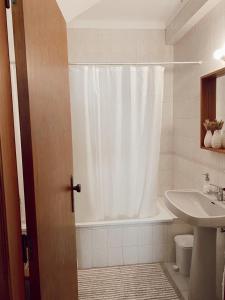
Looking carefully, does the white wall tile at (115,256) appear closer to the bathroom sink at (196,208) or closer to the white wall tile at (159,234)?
the white wall tile at (159,234)

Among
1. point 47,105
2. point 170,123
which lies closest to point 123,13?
point 170,123

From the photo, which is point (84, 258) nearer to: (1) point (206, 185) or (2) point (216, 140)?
(1) point (206, 185)

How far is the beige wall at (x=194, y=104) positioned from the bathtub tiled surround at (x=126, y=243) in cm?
56

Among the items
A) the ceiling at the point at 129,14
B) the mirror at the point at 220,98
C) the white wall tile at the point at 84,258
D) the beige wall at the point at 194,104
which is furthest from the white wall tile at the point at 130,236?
the ceiling at the point at 129,14

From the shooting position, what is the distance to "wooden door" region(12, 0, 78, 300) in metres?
0.74

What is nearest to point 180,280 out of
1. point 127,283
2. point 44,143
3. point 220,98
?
point 127,283

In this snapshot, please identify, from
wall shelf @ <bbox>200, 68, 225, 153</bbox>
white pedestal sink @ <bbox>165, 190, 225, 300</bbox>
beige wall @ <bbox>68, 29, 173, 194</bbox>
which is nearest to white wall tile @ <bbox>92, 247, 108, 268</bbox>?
white pedestal sink @ <bbox>165, 190, 225, 300</bbox>

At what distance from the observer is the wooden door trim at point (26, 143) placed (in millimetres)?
708

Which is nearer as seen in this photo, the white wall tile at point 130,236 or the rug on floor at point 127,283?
the rug on floor at point 127,283

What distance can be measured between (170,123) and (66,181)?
2025mm

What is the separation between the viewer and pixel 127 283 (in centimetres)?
206

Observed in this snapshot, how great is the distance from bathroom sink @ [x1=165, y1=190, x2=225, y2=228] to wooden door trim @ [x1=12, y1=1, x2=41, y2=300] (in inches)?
39.1

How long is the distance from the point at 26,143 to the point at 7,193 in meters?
0.18

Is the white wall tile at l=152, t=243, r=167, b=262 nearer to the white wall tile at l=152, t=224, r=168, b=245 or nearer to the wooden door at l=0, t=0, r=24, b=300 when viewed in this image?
the white wall tile at l=152, t=224, r=168, b=245
